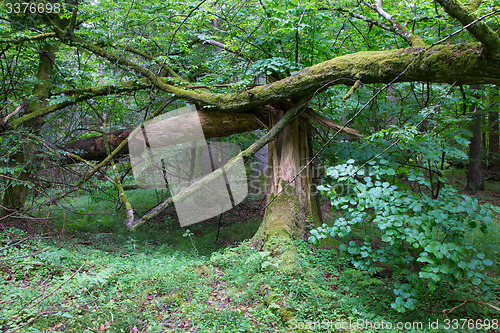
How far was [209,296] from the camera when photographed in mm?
3135

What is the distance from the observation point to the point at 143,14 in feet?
18.6

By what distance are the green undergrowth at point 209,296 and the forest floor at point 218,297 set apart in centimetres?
1

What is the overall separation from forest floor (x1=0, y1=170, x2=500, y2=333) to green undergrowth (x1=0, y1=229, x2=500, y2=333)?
0.01 metres

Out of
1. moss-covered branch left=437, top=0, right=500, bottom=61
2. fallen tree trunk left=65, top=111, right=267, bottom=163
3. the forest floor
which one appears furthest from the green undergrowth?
moss-covered branch left=437, top=0, right=500, bottom=61

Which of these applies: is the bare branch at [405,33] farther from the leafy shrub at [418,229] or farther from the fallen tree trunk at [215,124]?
the fallen tree trunk at [215,124]

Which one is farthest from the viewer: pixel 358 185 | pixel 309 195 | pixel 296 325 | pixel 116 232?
pixel 116 232

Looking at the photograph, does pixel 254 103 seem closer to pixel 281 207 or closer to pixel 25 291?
pixel 281 207

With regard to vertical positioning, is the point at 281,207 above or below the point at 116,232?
above

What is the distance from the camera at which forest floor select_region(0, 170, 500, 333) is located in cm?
263

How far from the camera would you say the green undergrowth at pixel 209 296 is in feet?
8.61

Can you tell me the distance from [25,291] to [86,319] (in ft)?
3.24

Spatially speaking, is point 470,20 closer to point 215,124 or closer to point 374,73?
point 374,73

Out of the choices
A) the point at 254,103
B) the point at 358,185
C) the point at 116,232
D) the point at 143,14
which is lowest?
the point at 116,232

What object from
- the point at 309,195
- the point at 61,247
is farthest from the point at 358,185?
the point at 61,247
